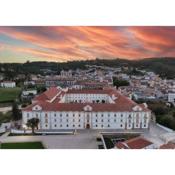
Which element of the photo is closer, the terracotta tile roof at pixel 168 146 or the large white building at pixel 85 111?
the terracotta tile roof at pixel 168 146

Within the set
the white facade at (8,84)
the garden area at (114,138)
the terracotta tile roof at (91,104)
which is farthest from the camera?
the terracotta tile roof at (91,104)

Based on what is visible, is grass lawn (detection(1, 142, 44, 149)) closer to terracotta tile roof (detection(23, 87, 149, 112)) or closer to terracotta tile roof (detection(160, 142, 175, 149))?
terracotta tile roof (detection(23, 87, 149, 112))

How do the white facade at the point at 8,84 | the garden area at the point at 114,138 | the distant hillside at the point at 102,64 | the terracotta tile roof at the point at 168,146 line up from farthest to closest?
1. the white facade at the point at 8,84
2. the distant hillside at the point at 102,64
3. the garden area at the point at 114,138
4. the terracotta tile roof at the point at 168,146

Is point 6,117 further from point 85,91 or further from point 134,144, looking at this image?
point 134,144

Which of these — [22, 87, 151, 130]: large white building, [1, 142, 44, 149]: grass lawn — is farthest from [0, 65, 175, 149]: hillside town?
[1, 142, 44, 149]: grass lawn

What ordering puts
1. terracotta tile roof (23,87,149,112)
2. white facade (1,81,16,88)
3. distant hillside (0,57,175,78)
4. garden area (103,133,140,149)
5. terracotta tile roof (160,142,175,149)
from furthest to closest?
terracotta tile roof (23,87,149,112), white facade (1,81,16,88), distant hillside (0,57,175,78), garden area (103,133,140,149), terracotta tile roof (160,142,175,149)

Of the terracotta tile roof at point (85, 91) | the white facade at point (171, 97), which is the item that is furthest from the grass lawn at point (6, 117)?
the white facade at point (171, 97)

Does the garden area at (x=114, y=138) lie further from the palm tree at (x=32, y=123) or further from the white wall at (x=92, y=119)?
the palm tree at (x=32, y=123)
